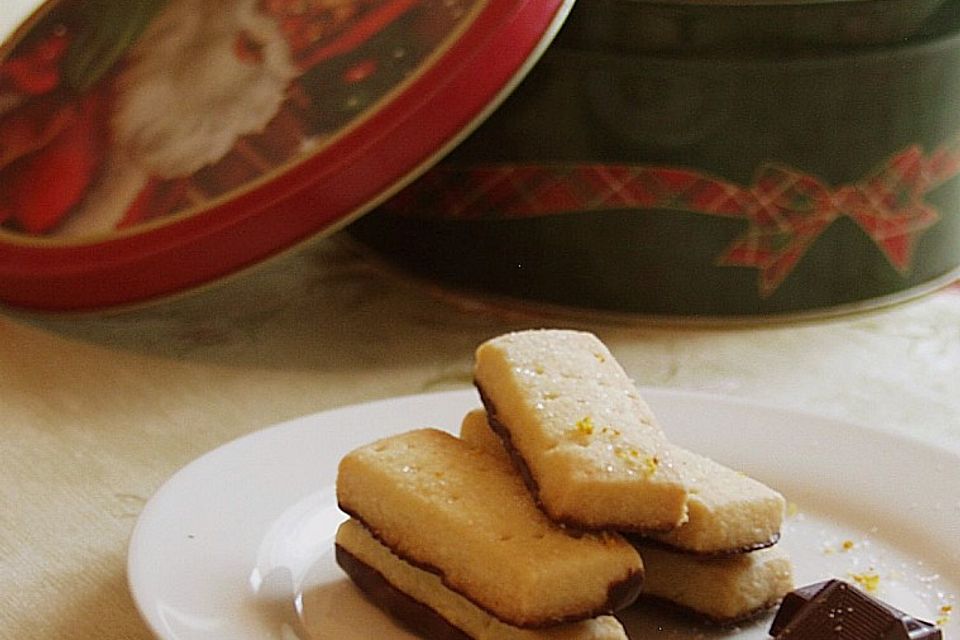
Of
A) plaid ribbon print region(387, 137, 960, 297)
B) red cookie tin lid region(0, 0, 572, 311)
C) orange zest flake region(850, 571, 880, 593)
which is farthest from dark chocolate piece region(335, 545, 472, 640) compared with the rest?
plaid ribbon print region(387, 137, 960, 297)

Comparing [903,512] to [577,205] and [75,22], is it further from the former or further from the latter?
[75,22]

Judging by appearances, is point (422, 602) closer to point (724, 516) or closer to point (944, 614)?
point (724, 516)

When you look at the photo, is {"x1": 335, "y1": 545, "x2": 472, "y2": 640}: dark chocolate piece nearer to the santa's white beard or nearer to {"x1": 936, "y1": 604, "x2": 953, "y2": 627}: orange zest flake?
{"x1": 936, "y1": 604, "x2": 953, "y2": 627}: orange zest flake

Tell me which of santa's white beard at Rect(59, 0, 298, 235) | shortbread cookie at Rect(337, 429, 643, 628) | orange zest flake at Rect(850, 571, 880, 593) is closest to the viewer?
shortbread cookie at Rect(337, 429, 643, 628)

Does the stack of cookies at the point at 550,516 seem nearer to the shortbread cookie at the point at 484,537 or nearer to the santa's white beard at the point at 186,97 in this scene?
the shortbread cookie at the point at 484,537

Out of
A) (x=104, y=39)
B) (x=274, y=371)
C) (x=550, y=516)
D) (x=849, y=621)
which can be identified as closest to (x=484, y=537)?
(x=550, y=516)

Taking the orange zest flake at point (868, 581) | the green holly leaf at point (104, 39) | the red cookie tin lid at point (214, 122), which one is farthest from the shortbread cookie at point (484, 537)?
the green holly leaf at point (104, 39)
